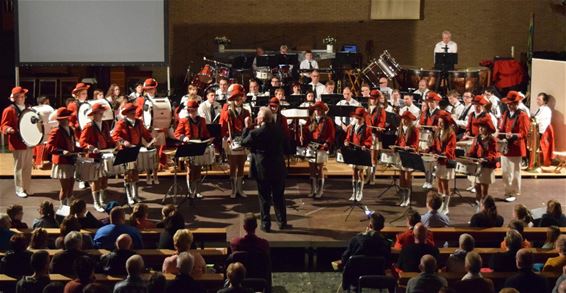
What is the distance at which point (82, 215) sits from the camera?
12875 mm

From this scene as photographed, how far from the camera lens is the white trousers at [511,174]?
1772cm

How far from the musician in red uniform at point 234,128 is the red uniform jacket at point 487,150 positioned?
4246mm

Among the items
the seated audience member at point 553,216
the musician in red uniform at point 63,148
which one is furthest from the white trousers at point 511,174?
the musician in red uniform at point 63,148

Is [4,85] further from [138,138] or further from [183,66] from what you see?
[138,138]

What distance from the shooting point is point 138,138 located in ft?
54.7

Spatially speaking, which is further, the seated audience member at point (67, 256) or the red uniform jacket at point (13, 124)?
the red uniform jacket at point (13, 124)

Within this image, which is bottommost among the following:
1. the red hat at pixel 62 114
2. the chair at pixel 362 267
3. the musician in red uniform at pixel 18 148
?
the chair at pixel 362 267

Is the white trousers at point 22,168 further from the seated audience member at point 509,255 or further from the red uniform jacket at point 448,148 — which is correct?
the seated audience member at point 509,255

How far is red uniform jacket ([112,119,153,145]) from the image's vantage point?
16.5 meters

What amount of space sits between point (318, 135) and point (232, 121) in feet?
5.37

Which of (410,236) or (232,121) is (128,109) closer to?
(232,121)

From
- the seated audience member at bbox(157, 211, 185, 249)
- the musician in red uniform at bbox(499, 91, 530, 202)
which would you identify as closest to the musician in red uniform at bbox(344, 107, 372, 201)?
the musician in red uniform at bbox(499, 91, 530, 202)

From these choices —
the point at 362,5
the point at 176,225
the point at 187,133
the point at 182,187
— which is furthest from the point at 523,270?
the point at 362,5

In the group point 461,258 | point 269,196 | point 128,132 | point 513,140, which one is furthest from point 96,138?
point 513,140
